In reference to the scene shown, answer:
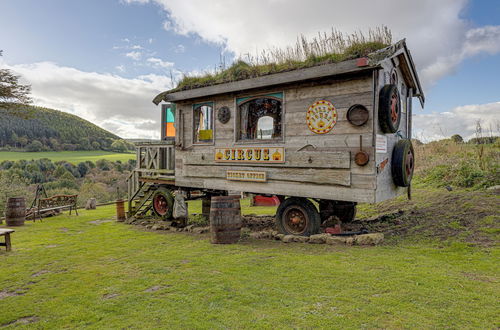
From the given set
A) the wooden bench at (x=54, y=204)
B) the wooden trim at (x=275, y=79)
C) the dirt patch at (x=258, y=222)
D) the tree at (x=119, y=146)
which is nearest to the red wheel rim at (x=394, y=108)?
the wooden trim at (x=275, y=79)

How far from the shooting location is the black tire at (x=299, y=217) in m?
7.98

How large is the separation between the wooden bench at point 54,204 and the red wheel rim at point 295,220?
34.8 feet

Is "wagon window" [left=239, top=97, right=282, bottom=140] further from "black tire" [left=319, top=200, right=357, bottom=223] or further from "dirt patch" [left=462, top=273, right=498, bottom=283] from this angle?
"dirt patch" [left=462, top=273, right=498, bottom=283]

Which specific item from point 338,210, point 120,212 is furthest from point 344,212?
point 120,212

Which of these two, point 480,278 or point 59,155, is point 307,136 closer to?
point 480,278

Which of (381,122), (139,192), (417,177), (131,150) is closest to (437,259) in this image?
(381,122)

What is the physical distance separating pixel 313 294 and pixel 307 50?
20.3 feet

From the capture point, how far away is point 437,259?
563 centimetres

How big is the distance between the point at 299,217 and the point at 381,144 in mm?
2658

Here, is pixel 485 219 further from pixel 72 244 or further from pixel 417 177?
pixel 72 244

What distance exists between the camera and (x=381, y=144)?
24.0 feet

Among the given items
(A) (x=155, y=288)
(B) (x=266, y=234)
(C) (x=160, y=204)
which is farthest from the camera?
(C) (x=160, y=204)

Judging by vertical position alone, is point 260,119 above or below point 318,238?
above

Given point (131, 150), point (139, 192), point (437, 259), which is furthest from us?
point (131, 150)
